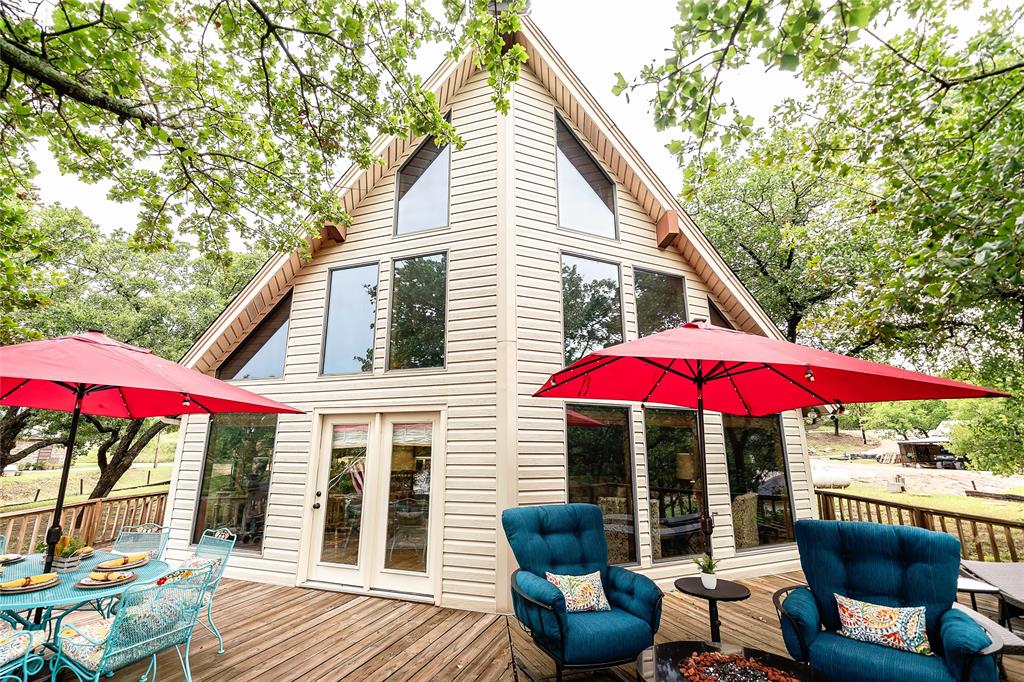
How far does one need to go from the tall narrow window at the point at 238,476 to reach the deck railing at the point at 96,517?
67.1 inches

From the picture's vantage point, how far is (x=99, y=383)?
224cm

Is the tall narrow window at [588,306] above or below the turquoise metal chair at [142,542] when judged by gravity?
above

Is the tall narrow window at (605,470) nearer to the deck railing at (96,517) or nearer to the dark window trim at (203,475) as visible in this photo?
the dark window trim at (203,475)

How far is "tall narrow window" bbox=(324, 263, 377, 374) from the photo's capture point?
543cm

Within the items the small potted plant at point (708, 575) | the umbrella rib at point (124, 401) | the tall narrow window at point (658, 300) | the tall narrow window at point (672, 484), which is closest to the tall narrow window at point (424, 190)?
the tall narrow window at point (658, 300)

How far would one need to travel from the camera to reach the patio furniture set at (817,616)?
7.55ft

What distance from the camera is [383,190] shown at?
589cm

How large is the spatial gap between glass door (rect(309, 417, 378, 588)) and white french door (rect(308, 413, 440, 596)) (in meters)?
0.01

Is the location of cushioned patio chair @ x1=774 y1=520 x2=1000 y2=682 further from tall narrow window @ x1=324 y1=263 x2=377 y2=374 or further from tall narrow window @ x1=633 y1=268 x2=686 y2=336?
tall narrow window @ x1=324 y1=263 x2=377 y2=374

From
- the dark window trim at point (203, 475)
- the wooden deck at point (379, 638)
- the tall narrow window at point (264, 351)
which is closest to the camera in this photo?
the wooden deck at point (379, 638)

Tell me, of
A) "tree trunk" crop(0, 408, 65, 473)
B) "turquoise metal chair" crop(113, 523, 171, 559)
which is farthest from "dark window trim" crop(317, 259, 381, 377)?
"tree trunk" crop(0, 408, 65, 473)

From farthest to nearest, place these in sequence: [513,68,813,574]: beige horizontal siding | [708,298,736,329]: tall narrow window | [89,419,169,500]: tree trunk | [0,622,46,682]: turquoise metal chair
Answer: [89,419,169,500]: tree trunk → [708,298,736,329]: tall narrow window → [513,68,813,574]: beige horizontal siding → [0,622,46,682]: turquoise metal chair

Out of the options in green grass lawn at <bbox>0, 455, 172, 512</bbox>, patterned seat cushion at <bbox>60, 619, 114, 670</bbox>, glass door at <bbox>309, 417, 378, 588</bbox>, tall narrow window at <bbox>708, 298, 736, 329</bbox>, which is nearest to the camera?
patterned seat cushion at <bbox>60, 619, 114, 670</bbox>

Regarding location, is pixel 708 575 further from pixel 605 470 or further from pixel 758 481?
pixel 758 481
